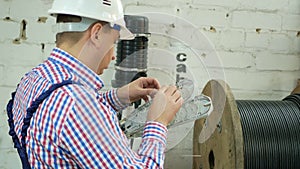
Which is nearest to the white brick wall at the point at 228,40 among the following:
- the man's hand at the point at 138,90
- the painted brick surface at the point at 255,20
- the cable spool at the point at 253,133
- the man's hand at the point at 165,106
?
the painted brick surface at the point at 255,20

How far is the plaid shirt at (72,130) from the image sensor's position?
32.3 inches

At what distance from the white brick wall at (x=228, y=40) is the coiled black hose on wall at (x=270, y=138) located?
32cm

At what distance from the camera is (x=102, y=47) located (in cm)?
95

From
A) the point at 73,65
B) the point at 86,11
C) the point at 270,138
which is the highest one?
the point at 86,11

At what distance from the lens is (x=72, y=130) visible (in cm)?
82

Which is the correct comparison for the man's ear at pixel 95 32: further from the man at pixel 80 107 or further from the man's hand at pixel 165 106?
the man's hand at pixel 165 106

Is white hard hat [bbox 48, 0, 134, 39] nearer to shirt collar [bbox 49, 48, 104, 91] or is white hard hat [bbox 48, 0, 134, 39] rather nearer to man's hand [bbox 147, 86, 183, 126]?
shirt collar [bbox 49, 48, 104, 91]

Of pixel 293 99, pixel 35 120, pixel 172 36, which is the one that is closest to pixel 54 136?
pixel 35 120

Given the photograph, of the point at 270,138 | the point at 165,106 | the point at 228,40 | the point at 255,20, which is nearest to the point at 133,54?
the point at 165,106

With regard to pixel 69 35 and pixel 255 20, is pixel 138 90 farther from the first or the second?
pixel 255 20

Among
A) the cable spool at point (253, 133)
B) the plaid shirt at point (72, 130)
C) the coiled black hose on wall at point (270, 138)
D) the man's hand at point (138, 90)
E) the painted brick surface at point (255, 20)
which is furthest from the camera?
the painted brick surface at point (255, 20)

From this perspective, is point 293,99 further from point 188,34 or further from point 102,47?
point 102,47

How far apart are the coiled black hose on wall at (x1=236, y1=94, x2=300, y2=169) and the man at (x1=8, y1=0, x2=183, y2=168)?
0.60 meters

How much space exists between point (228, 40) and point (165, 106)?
109cm
